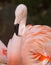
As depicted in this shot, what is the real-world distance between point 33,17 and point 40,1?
35 centimetres

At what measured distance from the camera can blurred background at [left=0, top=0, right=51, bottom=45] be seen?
7.85 meters

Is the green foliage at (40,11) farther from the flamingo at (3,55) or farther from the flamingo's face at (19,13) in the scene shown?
the flamingo's face at (19,13)

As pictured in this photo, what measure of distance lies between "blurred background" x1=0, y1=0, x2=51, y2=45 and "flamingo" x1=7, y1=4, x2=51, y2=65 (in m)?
2.06

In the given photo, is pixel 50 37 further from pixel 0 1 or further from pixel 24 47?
pixel 0 1

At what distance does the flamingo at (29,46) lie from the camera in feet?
15.8

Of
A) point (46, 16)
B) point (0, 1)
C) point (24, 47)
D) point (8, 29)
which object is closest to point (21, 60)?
point (24, 47)

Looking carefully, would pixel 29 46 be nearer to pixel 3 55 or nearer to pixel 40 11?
pixel 3 55

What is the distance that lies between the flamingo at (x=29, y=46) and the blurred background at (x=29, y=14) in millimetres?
2060

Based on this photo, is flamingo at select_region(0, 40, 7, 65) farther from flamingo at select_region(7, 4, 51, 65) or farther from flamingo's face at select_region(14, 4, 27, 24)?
flamingo's face at select_region(14, 4, 27, 24)

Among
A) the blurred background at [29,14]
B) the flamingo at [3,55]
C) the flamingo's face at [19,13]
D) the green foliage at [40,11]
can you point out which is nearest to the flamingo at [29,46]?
the flamingo's face at [19,13]

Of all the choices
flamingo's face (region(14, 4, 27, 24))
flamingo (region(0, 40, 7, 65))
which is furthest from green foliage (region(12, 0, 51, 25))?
flamingo's face (region(14, 4, 27, 24))

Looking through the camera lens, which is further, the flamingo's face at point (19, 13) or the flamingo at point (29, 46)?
the flamingo's face at point (19, 13)

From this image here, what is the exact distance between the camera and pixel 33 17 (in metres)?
8.85

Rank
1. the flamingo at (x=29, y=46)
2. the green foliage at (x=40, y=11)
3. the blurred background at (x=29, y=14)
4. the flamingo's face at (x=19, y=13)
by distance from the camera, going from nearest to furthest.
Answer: the flamingo at (x=29, y=46) < the flamingo's face at (x=19, y=13) < the blurred background at (x=29, y=14) < the green foliage at (x=40, y=11)
